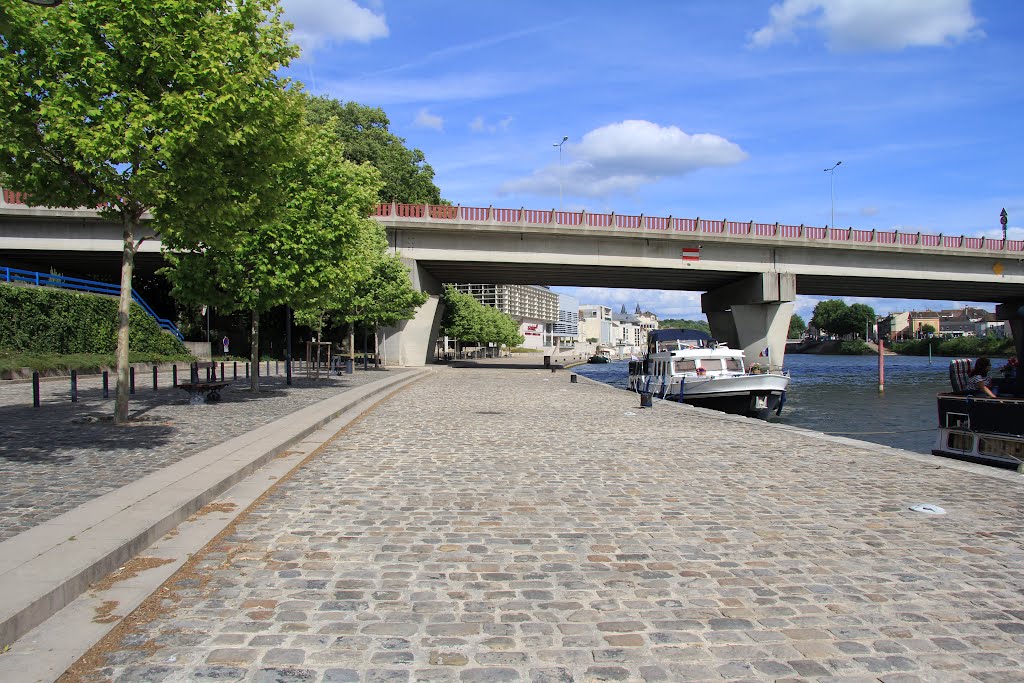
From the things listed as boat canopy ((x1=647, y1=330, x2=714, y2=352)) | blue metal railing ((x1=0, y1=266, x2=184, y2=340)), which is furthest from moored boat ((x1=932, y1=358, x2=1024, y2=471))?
blue metal railing ((x1=0, y1=266, x2=184, y2=340))

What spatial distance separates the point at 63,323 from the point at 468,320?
167ft

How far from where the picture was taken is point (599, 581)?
201 inches

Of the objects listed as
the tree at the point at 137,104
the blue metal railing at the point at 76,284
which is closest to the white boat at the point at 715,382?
the tree at the point at 137,104

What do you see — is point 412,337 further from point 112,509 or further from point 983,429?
point 112,509

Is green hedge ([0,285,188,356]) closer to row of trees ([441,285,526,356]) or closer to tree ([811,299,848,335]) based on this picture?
row of trees ([441,285,526,356])

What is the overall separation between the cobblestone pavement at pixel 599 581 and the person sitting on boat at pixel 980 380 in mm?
5921

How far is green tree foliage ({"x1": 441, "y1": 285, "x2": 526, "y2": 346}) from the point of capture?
65875 millimetres

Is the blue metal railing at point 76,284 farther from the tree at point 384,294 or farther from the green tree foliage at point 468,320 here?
the green tree foliage at point 468,320

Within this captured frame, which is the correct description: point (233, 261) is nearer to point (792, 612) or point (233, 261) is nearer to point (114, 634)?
point (114, 634)

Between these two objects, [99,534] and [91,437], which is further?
[91,437]

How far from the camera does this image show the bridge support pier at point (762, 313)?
151ft

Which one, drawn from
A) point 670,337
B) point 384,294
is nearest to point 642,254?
point 670,337

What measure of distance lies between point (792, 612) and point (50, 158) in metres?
13.5

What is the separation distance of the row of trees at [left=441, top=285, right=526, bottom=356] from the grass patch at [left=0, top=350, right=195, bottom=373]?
33436 millimetres
